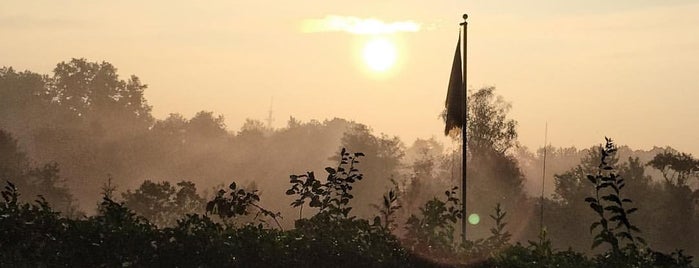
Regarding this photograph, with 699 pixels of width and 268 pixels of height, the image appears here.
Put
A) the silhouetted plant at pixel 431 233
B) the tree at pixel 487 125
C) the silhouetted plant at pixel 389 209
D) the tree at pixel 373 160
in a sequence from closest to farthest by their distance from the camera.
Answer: the silhouetted plant at pixel 389 209 → the silhouetted plant at pixel 431 233 → the tree at pixel 487 125 → the tree at pixel 373 160

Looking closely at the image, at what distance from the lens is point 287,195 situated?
145 feet

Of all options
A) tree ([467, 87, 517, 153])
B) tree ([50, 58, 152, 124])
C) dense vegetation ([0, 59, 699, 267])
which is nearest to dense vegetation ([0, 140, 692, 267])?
dense vegetation ([0, 59, 699, 267])

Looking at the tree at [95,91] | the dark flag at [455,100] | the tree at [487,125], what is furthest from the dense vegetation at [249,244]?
the tree at [95,91]

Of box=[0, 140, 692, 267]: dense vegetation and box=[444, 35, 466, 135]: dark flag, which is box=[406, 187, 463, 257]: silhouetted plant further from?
box=[444, 35, 466, 135]: dark flag

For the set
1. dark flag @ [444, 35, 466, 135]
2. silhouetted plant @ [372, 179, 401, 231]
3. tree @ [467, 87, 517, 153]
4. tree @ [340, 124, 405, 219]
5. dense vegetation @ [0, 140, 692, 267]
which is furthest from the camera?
tree @ [340, 124, 405, 219]

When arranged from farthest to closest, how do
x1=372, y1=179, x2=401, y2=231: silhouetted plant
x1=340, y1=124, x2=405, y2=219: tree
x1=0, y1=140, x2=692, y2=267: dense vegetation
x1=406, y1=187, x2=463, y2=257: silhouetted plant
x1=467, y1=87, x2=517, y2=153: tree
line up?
1. x1=340, y1=124, x2=405, y2=219: tree
2. x1=467, y1=87, x2=517, y2=153: tree
3. x1=406, y1=187, x2=463, y2=257: silhouetted plant
4. x1=372, y1=179, x2=401, y2=231: silhouetted plant
5. x1=0, y1=140, x2=692, y2=267: dense vegetation

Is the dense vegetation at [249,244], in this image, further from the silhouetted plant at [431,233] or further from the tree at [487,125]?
the tree at [487,125]

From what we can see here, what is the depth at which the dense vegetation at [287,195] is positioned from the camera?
27.3 ft

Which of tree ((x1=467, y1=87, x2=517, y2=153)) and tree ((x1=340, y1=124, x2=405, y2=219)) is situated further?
tree ((x1=340, y1=124, x2=405, y2=219))

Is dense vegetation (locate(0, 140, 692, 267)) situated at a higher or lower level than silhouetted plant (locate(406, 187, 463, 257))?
lower

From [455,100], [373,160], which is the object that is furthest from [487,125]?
[455,100]

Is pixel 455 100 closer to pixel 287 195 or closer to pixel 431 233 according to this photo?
pixel 431 233

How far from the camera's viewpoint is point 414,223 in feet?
35.7

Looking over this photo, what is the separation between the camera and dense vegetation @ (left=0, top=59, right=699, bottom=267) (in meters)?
8.33
